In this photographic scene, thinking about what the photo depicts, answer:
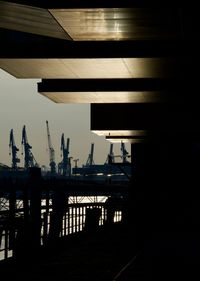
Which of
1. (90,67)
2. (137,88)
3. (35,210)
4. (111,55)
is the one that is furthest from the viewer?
(137,88)

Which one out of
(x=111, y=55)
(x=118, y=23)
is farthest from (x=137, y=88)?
(x=118, y=23)

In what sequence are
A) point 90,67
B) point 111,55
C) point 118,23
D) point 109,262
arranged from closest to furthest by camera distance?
point 118,23
point 111,55
point 90,67
point 109,262

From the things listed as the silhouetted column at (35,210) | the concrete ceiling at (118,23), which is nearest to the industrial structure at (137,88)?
the concrete ceiling at (118,23)

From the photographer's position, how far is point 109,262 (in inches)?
780

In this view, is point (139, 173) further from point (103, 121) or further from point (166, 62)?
point (166, 62)

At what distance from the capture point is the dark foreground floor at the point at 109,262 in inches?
647

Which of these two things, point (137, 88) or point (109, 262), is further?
point (137, 88)

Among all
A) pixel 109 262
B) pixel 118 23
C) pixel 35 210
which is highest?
pixel 118 23

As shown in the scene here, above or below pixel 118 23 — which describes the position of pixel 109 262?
below

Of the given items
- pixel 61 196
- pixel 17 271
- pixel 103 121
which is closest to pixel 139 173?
pixel 103 121

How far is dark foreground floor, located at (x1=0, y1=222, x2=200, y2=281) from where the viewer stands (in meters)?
16.4

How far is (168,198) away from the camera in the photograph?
103 ft

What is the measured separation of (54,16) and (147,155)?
20.9 m

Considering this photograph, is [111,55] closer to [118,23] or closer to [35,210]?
[118,23]
